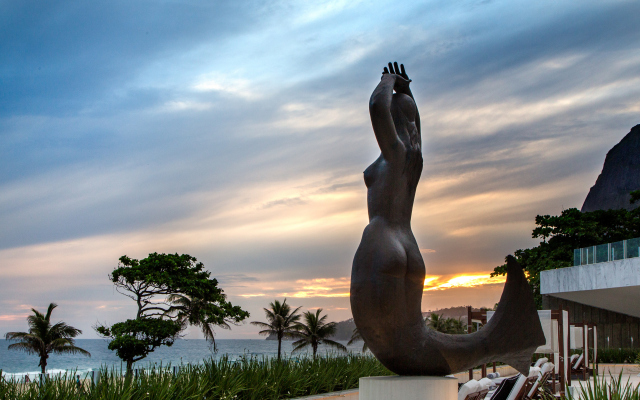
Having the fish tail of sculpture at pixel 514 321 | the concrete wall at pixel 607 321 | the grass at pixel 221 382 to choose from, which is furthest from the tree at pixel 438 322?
the fish tail of sculpture at pixel 514 321

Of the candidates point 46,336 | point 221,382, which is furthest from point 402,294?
point 46,336

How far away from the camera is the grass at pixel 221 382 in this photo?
219 inches

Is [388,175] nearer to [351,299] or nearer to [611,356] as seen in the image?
[351,299]

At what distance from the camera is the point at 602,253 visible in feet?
78.0

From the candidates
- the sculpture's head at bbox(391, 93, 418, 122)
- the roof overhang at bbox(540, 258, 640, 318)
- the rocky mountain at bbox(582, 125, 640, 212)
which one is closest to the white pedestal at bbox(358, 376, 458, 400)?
the sculpture's head at bbox(391, 93, 418, 122)

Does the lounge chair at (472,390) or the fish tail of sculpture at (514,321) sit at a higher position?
the fish tail of sculpture at (514,321)

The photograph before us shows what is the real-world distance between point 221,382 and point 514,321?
383 centimetres

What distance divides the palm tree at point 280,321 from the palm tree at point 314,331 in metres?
0.64

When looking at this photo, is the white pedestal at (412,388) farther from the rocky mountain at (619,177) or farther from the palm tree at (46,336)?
the rocky mountain at (619,177)

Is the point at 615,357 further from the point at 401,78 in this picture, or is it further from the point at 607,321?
the point at 401,78

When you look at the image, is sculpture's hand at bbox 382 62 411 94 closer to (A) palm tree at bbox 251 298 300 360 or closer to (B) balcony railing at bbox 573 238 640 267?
(B) balcony railing at bbox 573 238 640 267

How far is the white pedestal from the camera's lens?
200 inches

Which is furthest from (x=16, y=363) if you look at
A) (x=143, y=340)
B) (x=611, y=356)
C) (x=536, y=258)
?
(x=611, y=356)

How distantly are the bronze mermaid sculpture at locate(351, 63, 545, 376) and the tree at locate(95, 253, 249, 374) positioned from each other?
23170mm
